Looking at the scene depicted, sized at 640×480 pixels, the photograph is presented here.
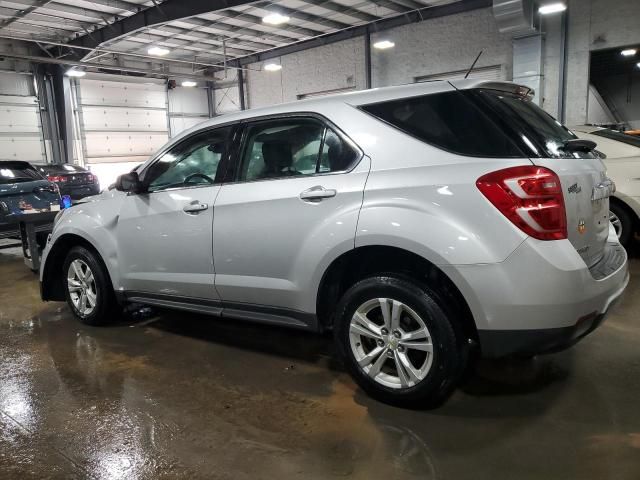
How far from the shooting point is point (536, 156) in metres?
2.26

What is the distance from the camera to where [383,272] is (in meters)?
2.58

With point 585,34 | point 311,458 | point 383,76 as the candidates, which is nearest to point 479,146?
point 311,458

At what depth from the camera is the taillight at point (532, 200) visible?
216cm

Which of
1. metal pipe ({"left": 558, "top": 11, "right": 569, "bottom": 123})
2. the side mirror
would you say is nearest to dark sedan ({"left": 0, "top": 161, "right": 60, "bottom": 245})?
the side mirror

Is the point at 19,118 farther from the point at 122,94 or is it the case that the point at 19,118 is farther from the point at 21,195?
the point at 21,195

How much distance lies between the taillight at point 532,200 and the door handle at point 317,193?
818 mm

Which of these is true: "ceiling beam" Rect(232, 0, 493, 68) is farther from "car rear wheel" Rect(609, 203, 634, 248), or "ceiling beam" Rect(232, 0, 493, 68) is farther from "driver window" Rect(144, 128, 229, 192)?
"driver window" Rect(144, 128, 229, 192)

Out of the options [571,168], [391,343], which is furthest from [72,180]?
[571,168]

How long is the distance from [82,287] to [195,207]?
63.6 inches

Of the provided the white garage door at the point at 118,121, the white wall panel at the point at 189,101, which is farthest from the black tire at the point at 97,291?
the white wall panel at the point at 189,101

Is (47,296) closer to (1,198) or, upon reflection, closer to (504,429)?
(1,198)

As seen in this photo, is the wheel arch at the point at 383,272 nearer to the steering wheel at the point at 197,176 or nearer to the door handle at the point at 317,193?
the door handle at the point at 317,193

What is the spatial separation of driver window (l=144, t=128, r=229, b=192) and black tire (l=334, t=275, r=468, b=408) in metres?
1.33

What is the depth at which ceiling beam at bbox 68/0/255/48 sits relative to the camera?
1062 cm
